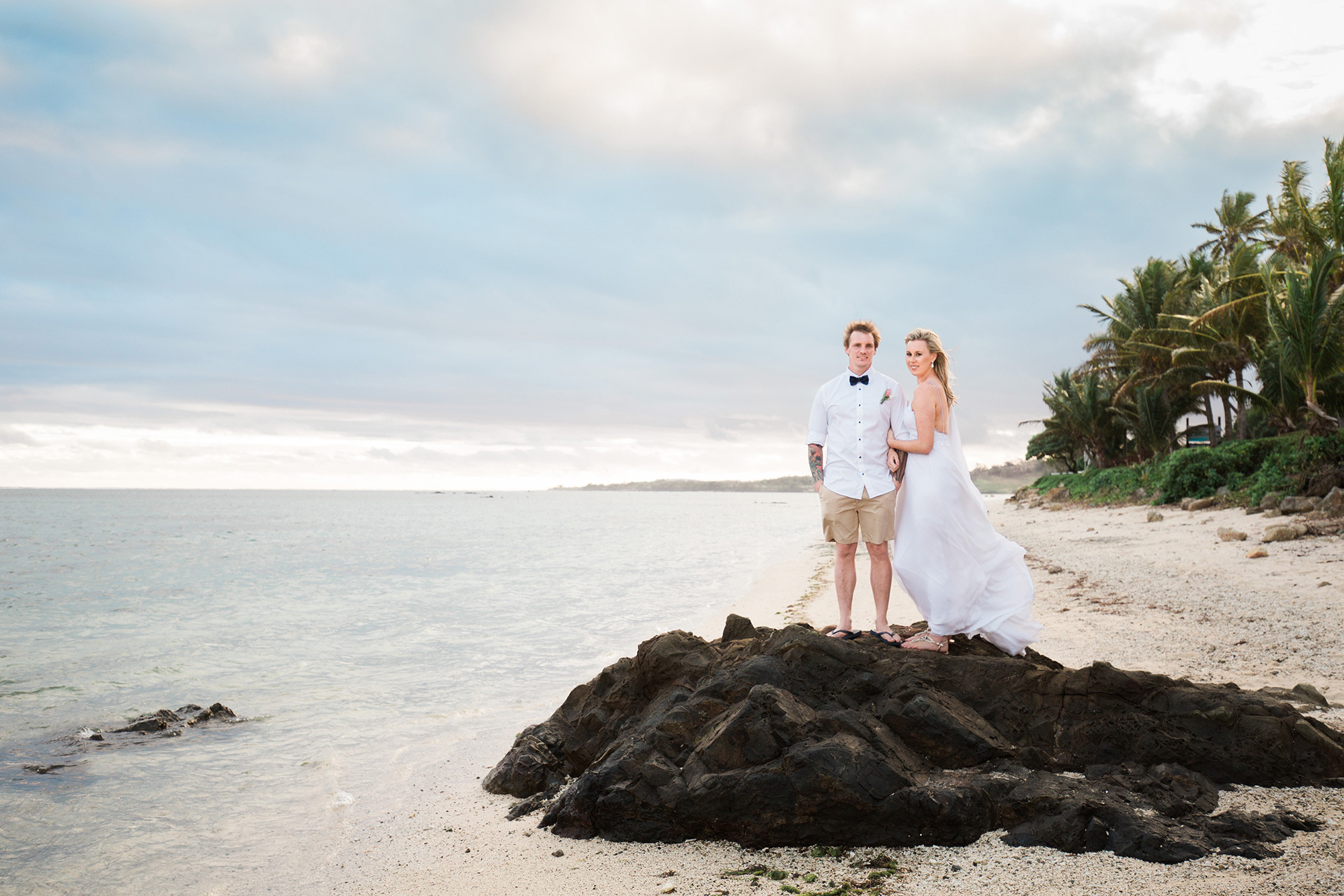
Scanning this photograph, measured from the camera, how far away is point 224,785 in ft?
21.0

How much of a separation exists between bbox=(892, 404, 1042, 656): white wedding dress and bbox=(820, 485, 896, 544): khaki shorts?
15 cm

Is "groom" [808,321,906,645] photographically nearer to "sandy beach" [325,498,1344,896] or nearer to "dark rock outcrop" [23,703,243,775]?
"sandy beach" [325,498,1344,896]

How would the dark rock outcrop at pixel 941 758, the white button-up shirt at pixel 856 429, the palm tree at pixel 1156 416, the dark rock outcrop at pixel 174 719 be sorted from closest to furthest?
1. the dark rock outcrop at pixel 941 758
2. the white button-up shirt at pixel 856 429
3. the dark rock outcrop at pixel 174 719
4. the palm tree at pixel 1156 416

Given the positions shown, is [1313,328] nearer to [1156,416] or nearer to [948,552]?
[1156,416]

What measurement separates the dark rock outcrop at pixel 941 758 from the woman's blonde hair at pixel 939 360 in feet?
5.76

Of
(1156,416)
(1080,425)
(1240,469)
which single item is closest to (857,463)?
(1240,469)

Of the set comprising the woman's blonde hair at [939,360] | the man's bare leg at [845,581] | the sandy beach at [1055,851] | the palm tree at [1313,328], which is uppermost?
the palm tree at [1313,328]

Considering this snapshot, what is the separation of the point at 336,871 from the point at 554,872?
1.60 meters

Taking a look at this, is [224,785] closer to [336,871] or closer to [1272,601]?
[336,871]

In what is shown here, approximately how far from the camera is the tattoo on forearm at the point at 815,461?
5.42 m

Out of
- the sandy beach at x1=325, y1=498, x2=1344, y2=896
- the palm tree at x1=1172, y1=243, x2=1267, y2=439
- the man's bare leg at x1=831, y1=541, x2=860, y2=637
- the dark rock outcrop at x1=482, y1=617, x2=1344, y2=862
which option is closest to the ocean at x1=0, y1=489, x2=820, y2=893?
the sandy beach at x1=325, y1=498, x2=1344, y2=896

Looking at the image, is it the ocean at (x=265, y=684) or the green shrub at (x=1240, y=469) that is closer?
the ocean at (x=265, y=684)

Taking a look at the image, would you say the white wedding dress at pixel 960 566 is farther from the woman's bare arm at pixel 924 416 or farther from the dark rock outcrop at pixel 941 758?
the dark rock outcrop at pixel 941 758

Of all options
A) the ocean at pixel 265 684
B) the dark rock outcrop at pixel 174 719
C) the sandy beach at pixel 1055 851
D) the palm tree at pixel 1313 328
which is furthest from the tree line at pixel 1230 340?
the dark rock outcrop at pixel 174 719
